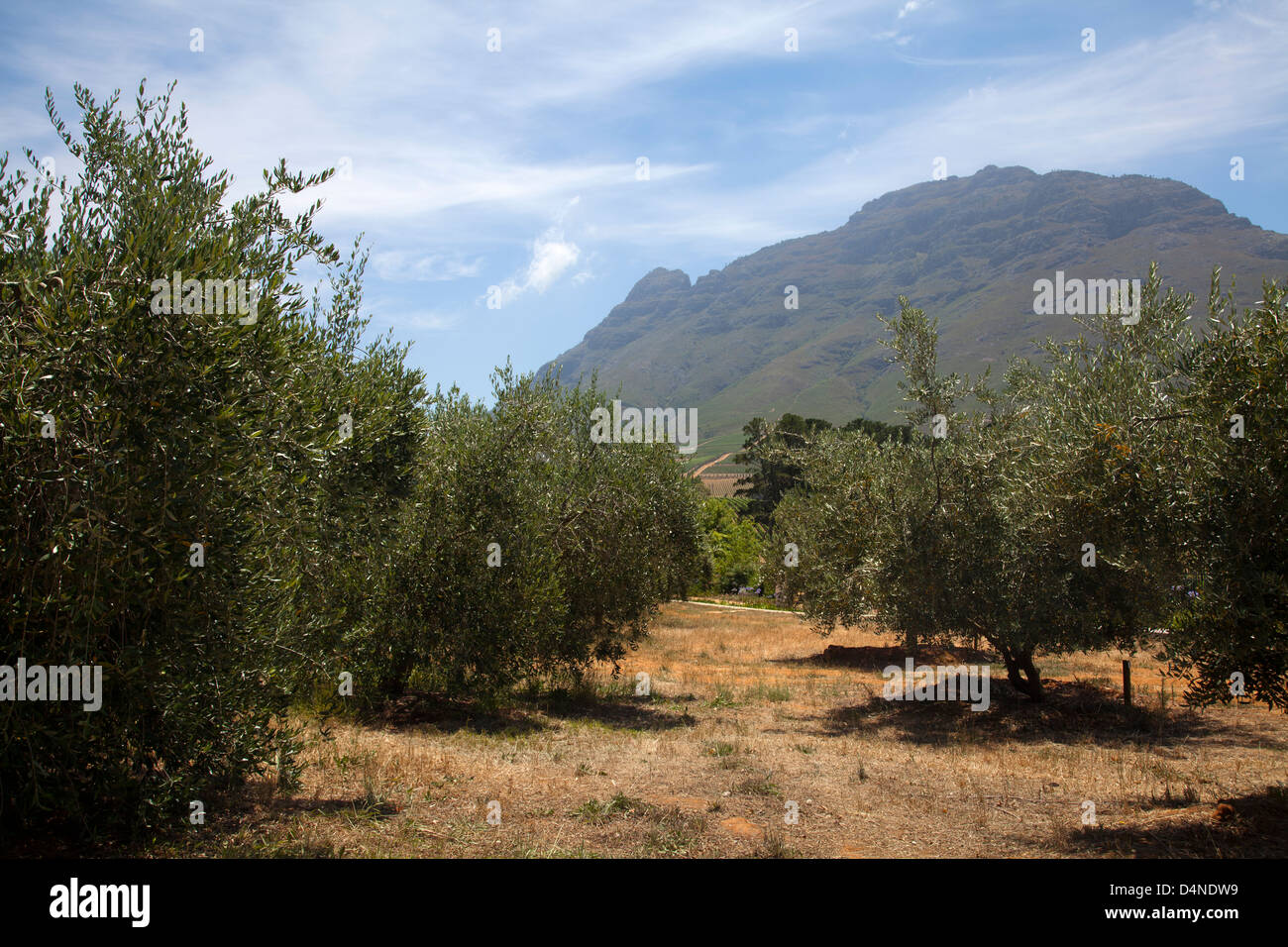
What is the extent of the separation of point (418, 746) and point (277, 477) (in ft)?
24.1

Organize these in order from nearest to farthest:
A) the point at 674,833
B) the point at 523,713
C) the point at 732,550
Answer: the point at 674,833, the point at 523,713, the point at 732,550

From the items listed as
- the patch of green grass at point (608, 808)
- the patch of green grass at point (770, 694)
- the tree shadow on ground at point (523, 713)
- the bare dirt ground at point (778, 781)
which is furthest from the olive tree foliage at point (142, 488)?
the patch of green grass at point (770, 694)

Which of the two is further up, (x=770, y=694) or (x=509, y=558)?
(x=509, y=558)

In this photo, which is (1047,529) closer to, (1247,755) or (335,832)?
(1247,755)

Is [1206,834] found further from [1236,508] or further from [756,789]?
[756,789]

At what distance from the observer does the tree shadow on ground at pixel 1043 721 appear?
16.7 meters

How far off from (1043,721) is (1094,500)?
33.4 ft

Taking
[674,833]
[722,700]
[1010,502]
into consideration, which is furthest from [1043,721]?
[674,833]

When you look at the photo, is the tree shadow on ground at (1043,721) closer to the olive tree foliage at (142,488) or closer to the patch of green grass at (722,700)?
the patch of green grass at (722,700)

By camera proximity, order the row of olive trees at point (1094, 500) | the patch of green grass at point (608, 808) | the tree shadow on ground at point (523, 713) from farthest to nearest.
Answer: the tree shadow on ground at point (523, 713) → the patch of green grass at point (608, 808) → the row of olive trees at point (1094, 500)

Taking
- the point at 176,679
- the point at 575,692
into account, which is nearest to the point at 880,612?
the point at 575,692

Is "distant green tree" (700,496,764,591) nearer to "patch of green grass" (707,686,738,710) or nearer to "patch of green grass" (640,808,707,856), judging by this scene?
"patch of green grass" (707,686,738,710)

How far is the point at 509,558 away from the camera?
17.0 m

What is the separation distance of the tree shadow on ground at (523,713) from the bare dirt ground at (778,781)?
0.27 feet
